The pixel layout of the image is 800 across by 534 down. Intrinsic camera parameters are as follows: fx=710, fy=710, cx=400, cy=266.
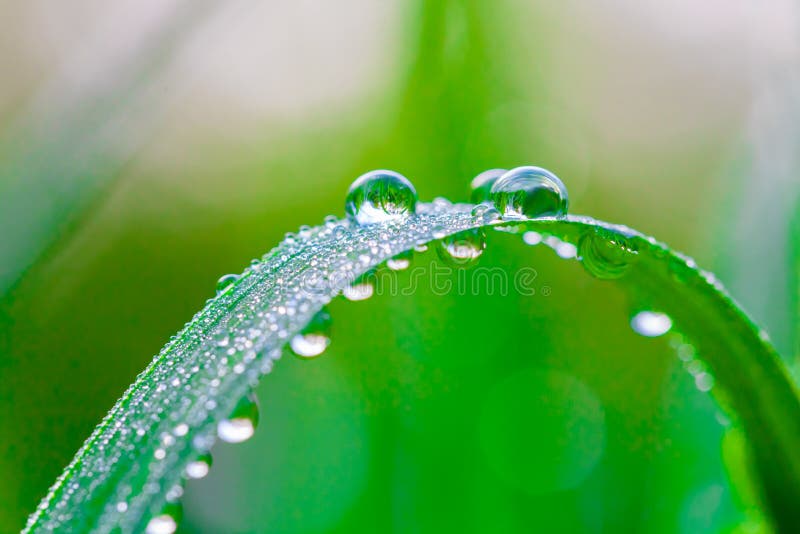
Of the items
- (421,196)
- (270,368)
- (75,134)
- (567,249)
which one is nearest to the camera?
(270,368)

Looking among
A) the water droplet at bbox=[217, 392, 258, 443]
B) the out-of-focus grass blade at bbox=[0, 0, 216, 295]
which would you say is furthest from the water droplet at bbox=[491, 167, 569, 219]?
the out-of-focus grass blade at bbox=[0, 0, 216, 295]

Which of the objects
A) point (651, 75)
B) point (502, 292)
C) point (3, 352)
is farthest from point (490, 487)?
point (651, 75)

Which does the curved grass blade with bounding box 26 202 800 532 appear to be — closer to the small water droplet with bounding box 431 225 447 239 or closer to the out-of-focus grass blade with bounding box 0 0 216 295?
the small water droplet with bounding box 431 225 447 239

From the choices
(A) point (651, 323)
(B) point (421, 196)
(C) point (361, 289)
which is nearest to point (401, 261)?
(C) point (361, 289)

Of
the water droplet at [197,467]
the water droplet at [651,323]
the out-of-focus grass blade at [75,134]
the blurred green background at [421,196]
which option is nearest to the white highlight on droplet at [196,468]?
the water droplet at [197,467]

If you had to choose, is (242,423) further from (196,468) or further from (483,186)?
(483,186)
